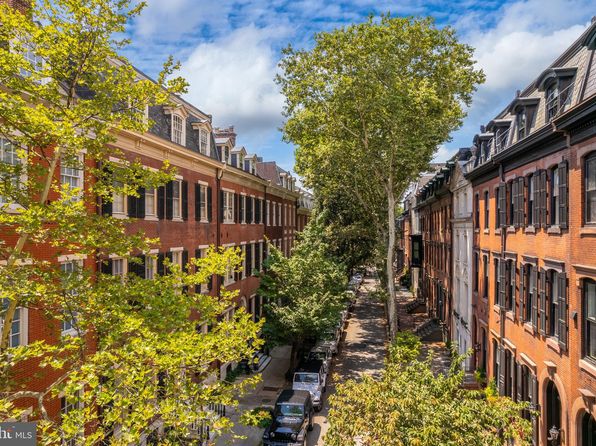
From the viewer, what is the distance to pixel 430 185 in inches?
1612

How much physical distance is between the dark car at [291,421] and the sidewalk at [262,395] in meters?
1.17

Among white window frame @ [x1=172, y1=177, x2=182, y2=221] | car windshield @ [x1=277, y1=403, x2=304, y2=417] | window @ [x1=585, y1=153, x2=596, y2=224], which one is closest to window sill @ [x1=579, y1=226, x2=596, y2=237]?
window @ [x1=585, y1=153, x2=596, y2=224]

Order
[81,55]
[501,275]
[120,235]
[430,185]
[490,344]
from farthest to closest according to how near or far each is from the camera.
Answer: [430,185] → [490,344] → [501,275] → [120,235] → [81,55]

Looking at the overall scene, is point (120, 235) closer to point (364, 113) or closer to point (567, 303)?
point (567, 303)

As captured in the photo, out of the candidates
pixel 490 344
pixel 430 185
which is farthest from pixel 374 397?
pixel 430 185

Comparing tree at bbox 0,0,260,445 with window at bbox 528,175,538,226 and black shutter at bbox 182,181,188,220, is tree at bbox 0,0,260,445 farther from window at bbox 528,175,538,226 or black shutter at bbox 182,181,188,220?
window at bbox 528,175,538,226

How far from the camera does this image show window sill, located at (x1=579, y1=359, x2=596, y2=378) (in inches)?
458

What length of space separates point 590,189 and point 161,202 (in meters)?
16.6

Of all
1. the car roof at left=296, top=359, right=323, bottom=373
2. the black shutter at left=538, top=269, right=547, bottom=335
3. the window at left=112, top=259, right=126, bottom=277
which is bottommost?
the car roof at left=296, top=359, right=323, bottom=373

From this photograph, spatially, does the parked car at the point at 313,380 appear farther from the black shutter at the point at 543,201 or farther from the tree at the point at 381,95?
the black shutter at the point at 543,201

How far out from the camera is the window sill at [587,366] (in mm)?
11623

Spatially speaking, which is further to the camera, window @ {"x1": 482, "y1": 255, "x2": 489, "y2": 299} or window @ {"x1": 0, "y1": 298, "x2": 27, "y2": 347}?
window @ {"x1": 482, "y1": 255, "x2": 489, "y2": 299}

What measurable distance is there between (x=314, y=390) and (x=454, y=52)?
21.7 m

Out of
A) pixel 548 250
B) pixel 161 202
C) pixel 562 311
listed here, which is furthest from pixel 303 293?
pixel 562 311
